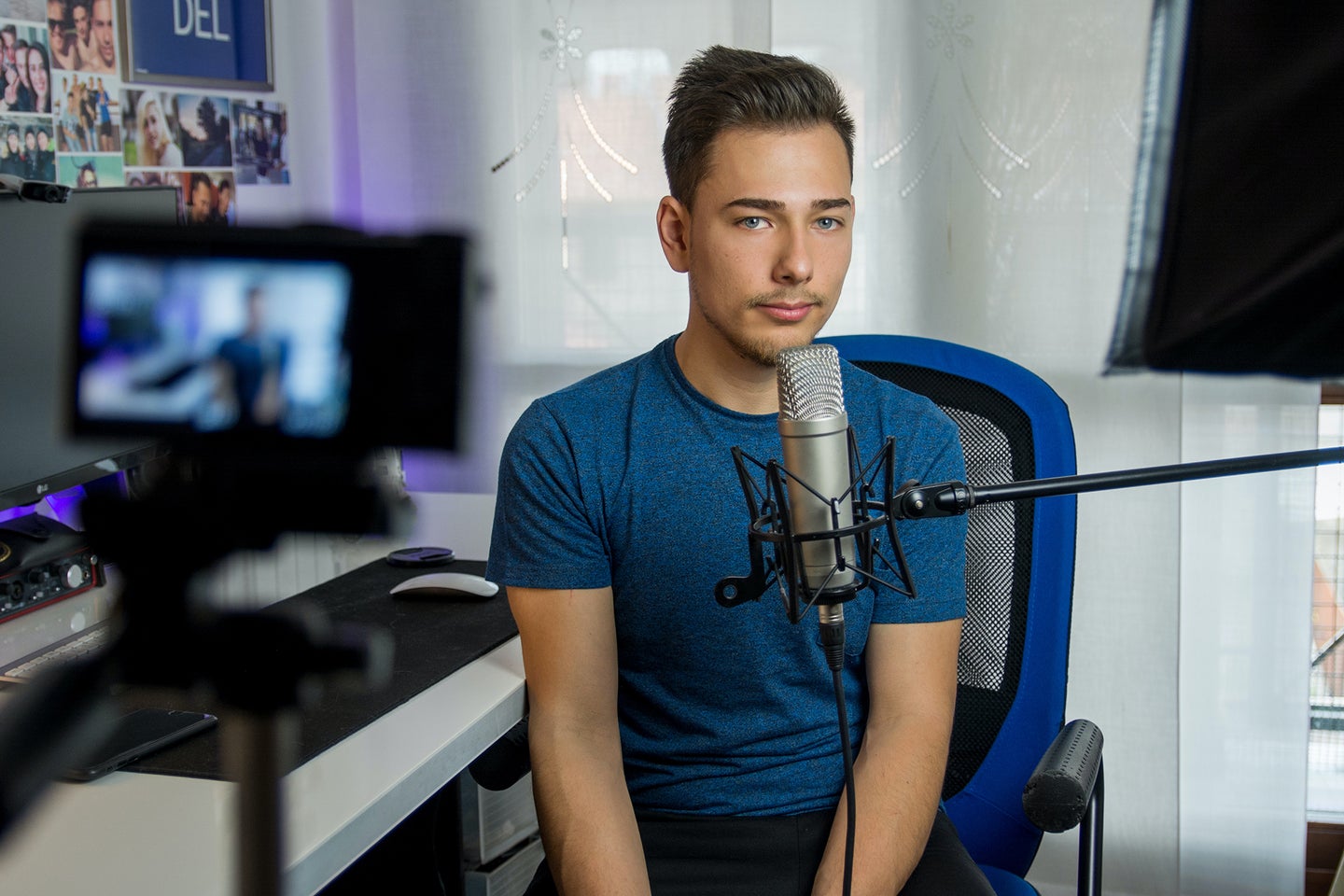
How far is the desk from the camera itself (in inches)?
30.0

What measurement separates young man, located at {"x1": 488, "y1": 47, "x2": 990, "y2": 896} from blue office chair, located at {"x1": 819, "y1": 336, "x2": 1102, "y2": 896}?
0.28ft

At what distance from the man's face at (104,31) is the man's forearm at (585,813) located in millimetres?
962

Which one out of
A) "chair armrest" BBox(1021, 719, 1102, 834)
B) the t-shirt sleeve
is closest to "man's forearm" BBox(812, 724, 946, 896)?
"chair armrest" BBox(1021, 719, 1102, 834)

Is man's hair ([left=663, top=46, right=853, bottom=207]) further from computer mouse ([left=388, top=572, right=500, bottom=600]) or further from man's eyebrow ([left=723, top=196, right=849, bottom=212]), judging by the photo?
computer mouse ([left=388, top=572, right=500, bottom=600])

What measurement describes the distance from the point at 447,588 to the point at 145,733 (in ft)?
1.59

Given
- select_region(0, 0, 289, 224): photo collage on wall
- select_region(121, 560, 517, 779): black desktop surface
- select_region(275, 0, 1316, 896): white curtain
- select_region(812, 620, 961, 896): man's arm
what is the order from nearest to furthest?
1. select_region(121, 560, 517, 779): black desktop surface
2. select_region(812, 620, 961, 896): man's arm
3. select_region(0, 0, 289, 224): photo collage on wall
4. select_region(275, 0, 1316, 896): white curtain

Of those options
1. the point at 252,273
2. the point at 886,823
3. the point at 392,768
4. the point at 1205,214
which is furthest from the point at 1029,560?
the point at 252,273

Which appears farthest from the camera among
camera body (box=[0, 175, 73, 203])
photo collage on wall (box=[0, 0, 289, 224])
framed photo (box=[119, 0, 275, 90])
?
photo collage on wall (box=[0, 0, 289, 224])

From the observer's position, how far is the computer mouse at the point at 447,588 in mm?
1446

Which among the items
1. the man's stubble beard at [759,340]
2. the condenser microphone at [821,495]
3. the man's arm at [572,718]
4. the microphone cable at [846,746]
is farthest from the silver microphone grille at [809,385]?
the man's arm at [572,718]

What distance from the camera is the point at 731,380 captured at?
1.22 metres

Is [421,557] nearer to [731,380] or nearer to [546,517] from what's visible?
[546,517]

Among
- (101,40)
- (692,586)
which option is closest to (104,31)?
(101,40)

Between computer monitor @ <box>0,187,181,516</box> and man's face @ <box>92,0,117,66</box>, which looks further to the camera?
man's face @ <box>92,0,117,66</box>
